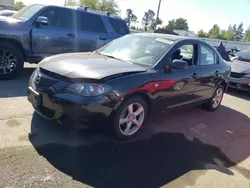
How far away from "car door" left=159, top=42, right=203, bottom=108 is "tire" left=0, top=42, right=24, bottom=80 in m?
3.73

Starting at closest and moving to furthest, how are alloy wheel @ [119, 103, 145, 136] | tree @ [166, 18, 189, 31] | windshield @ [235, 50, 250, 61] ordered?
alloy wheel @ [119, 103, 145, 136]
windshield @ [235, 50, 250, 61]
tree @ [166, 18, 189, 31]

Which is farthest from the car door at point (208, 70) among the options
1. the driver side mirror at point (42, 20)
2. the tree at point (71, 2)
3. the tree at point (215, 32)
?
the tree at point (215, 32)

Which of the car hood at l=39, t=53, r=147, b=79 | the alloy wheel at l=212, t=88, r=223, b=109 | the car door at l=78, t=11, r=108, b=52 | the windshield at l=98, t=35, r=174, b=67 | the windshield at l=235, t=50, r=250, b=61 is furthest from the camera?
the windshield at l=235, t=50, r=250, b=61

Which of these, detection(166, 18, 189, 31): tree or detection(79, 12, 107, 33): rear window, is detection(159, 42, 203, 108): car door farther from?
detection(166, 18, 189, 31): tree

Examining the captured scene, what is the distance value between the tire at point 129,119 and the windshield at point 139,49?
72cm

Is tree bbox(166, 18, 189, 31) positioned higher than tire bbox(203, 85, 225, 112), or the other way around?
tree bbox(166, 18, 189, 31)

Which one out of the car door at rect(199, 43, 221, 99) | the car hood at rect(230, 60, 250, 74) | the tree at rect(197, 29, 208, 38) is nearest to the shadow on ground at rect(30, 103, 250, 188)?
the car door at rect(199, 43, 221, 99)

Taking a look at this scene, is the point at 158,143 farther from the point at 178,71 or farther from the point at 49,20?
the point at 49,20

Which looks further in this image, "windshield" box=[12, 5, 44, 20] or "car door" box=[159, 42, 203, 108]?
"windshield" box=[12, 5, 44, 20]

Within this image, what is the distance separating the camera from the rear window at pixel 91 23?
802 centimetres

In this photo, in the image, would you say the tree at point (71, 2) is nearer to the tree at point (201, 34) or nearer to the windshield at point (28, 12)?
the windshield at point (28, 12)

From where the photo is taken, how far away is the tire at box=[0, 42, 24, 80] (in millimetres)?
6473

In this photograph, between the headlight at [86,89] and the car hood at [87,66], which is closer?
the headlight at [86,89]

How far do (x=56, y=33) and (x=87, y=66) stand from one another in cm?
363
